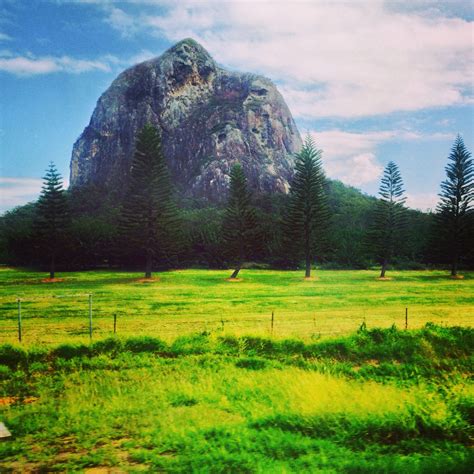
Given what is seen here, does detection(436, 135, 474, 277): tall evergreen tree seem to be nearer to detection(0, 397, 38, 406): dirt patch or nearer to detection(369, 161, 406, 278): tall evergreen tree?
detection(369, 161, 406, 278): tall evergreen tree

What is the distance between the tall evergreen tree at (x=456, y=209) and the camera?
19.0 meters

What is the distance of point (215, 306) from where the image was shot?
19250 millimetres

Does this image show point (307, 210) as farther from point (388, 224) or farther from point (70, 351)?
point (70, 351)

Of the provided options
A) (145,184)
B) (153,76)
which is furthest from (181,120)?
(145,184)

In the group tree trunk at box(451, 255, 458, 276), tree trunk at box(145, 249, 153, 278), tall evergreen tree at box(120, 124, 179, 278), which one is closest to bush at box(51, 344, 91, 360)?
tree trunk at box(451, 255, 458, 276)

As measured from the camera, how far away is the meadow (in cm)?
542

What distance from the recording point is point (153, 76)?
36.9 m

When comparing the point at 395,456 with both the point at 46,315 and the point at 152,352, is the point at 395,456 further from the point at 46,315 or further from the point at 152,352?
the point at 46,315

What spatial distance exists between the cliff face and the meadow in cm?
1574

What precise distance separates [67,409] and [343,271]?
28019mm

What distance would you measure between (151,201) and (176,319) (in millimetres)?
20832

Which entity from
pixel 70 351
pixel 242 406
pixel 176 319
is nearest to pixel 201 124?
pixel 176 319

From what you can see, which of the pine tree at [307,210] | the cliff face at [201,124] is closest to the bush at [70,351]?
the cliff face at [201,124]

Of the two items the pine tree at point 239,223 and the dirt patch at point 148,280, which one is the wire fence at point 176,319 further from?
the pine tree at point 239,223
